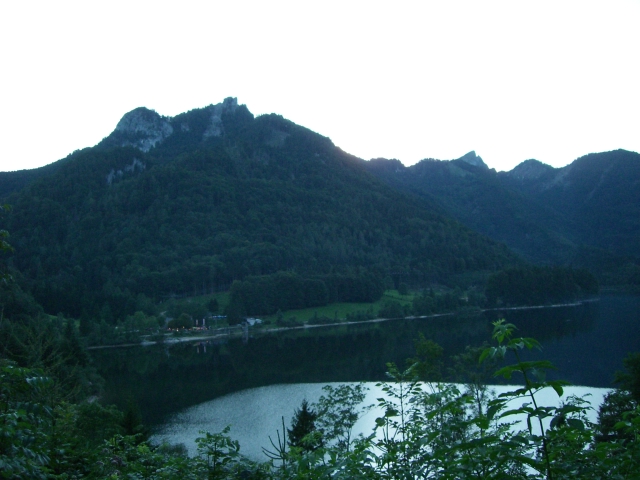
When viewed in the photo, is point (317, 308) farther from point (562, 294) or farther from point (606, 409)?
point (606, 409)

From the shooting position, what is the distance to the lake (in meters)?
36.9

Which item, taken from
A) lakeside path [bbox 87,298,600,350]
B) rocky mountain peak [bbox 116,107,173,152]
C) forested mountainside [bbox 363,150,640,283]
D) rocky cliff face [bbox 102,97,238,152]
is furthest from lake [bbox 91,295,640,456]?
rocky mountain peak [bbox 116,107,173,152]

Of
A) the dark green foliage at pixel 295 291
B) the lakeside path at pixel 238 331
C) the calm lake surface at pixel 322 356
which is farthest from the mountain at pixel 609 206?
the calm lake surface at pixel 322 356

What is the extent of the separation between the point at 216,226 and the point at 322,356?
65.5m

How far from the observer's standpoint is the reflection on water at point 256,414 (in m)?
24.7

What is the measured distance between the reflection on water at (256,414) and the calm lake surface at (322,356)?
0.50 meters

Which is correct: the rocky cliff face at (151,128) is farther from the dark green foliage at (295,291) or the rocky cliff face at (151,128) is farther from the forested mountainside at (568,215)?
the dark green foliage at (295,291)

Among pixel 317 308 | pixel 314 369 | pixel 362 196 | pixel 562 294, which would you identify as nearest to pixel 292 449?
pixel 314 369

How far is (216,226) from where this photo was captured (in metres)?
109

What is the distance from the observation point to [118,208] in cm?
11156

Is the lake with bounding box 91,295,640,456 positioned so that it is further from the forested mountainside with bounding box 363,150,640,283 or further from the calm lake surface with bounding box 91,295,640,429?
the forested mountainside with bounding box 363,150,640,283

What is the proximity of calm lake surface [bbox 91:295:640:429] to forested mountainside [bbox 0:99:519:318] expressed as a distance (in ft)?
69.2

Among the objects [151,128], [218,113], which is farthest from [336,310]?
[218,113]

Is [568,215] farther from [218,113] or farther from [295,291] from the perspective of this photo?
[295,291]
